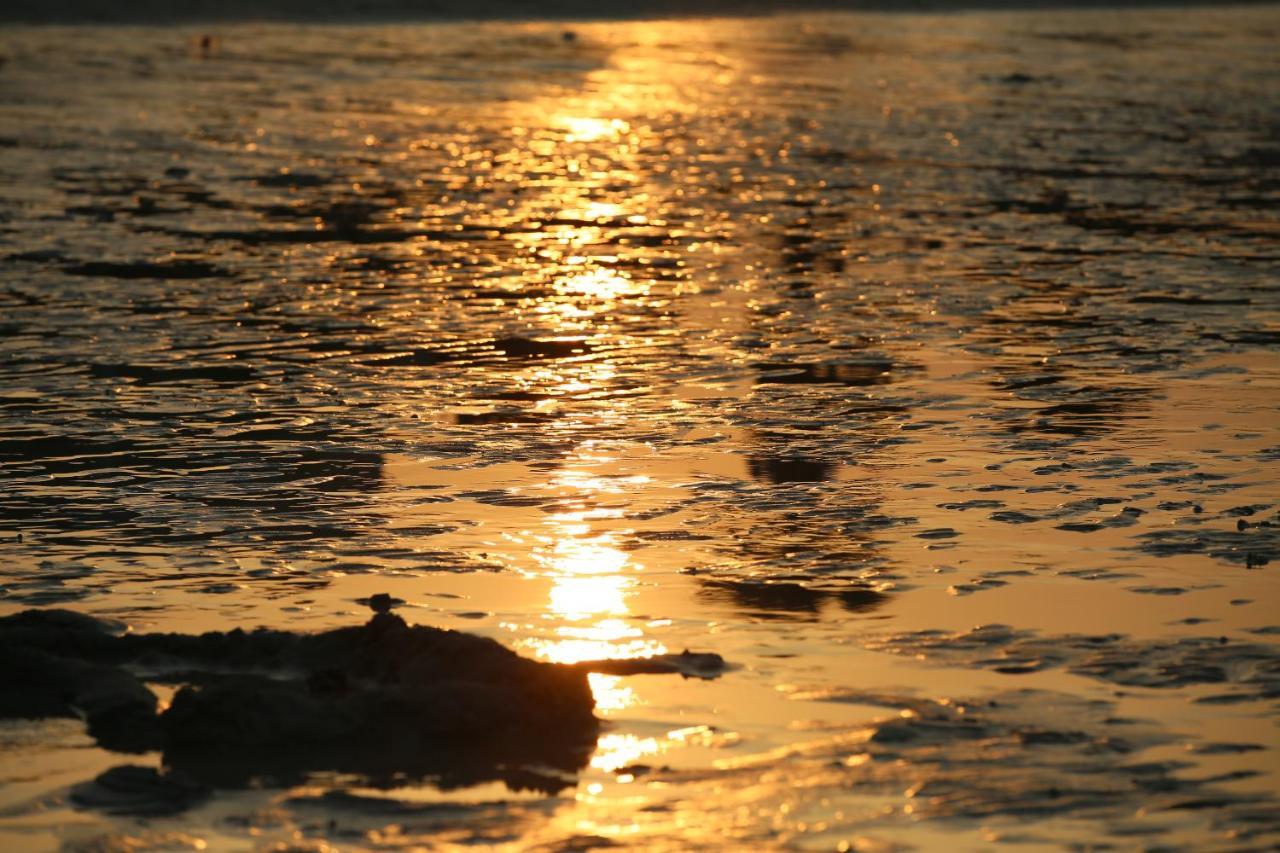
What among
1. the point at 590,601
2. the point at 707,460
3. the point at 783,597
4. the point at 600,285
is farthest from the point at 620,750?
the point at 600,285

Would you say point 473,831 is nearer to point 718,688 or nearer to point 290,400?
point 718,688

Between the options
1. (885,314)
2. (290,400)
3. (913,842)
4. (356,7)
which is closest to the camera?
(913,842)

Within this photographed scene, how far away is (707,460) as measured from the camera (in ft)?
31.0

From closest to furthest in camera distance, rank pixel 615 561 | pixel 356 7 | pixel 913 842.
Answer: pixel 913 842 < pixel 615 561 < pixel 356 7

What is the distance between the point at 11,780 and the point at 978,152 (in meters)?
18.3

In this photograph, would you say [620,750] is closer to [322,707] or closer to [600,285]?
[322,707]

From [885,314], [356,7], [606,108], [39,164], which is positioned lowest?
[885,314]

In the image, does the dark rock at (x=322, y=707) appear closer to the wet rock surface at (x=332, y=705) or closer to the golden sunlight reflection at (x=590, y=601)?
the wet rock surface at (x=332, y=705)

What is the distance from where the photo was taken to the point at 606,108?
28344 millimetres

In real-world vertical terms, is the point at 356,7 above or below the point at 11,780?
above

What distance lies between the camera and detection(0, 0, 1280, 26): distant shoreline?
142 feet

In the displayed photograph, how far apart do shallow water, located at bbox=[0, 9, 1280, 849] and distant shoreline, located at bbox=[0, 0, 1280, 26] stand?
863 inches

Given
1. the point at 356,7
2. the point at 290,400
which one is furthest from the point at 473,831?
the point at 356,7

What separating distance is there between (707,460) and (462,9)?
40574mm
